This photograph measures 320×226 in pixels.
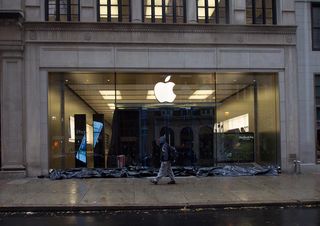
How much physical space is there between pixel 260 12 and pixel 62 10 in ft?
27.0

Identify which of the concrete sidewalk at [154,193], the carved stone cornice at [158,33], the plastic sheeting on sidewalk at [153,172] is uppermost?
the carved stone cornice at [158,33]

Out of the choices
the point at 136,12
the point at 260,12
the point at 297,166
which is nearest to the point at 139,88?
the point at 136,12

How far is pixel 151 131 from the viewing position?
20.9 meters

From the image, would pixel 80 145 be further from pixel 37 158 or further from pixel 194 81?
pixel 194 81

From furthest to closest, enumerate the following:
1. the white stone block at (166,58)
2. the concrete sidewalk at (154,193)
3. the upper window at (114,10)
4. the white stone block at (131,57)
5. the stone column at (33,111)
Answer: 1. the upper window at (114,10)
2. the white stone block at (166,58)
3. the white stone block at (131,57)
4. the stone column at (33,111)
5. the concrete sidewalk at (154,193)

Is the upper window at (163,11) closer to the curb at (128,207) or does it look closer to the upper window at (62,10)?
the upper window at (62,10)

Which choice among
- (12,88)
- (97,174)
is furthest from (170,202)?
(12,88)

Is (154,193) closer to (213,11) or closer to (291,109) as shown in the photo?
(291,109)

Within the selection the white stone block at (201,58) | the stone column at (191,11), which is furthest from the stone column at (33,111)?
the stone column at (191,11)

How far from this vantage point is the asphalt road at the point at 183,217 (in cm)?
1080

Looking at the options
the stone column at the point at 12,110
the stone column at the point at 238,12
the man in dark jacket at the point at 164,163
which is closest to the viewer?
the man in dark jacket at the point at 164,163

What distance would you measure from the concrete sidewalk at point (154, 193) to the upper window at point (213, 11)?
21.8ft

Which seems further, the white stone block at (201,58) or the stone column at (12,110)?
the white stone block at (201,58)

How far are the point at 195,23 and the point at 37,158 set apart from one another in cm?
823
